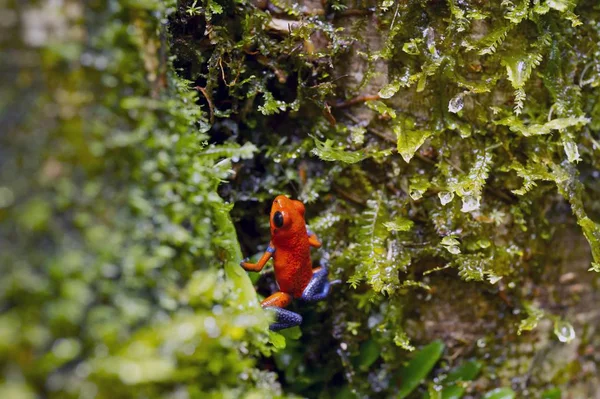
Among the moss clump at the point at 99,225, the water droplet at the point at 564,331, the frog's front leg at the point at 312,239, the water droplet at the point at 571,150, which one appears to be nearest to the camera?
the moss clump at the point at 99,225

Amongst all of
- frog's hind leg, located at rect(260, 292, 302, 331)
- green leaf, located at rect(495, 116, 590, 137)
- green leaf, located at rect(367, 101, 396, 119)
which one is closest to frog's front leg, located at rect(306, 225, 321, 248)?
frog's hind leg, located at rect(260, 292, 302, 331)

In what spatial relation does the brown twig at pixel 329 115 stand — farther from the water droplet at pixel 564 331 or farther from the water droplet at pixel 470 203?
the water droplet at pixel 564 331

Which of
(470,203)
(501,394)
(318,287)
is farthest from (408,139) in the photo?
(501,394)

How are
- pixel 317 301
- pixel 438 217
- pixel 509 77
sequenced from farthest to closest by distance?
pixel 317 301
pixel 438 217
pixel 509 77

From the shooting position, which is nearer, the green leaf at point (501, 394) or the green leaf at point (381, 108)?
the green leaf at point (381, 108)

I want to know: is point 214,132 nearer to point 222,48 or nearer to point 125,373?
point 222,48

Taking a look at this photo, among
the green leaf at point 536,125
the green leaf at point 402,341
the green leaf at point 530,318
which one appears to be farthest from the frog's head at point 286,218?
the green leaf at point 530,318

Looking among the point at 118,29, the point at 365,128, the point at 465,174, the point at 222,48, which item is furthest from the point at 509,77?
the point at 118,29
